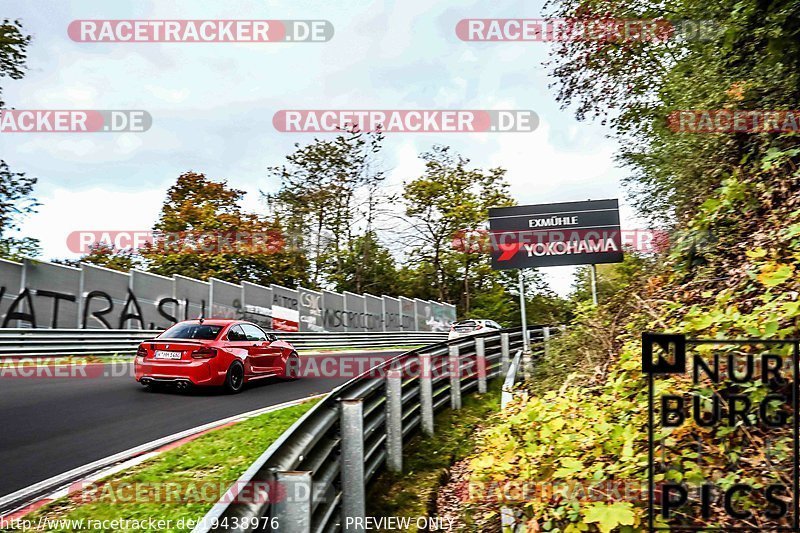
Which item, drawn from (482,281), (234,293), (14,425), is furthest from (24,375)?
(482,281)

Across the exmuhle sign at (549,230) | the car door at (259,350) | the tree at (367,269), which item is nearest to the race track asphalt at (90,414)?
the car door at (259,350)

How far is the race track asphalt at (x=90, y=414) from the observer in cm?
711

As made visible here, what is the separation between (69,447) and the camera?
763 centimetres

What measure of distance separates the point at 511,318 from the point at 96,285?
35973mm

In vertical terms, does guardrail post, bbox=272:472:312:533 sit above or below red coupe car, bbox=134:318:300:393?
below

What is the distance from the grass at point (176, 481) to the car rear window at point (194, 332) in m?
3.47

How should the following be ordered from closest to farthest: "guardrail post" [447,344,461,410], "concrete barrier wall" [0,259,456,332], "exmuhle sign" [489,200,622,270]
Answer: "guardrail post" [447,344,461,410]
"exmuhle sign" [489,200,622,270]
"concrete barrier wall" [0,259,456,332]

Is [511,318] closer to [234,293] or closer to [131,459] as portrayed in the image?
[234,293]

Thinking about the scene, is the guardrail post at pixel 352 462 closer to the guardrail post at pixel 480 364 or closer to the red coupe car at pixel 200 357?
the red coupe car at pixel 200 357

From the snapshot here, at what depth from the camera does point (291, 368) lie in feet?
48.8

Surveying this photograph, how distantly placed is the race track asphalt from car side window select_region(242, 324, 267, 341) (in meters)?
0.95

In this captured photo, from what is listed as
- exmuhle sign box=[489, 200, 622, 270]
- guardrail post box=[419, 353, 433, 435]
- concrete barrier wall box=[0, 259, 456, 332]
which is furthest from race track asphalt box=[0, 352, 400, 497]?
concrete barrier wall box=[0, 259, 456, 332]

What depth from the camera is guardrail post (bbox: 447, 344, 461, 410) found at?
38.1 ft

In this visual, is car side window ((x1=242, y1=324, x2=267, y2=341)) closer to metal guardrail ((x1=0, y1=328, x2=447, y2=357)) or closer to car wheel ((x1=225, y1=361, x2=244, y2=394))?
car wheel ((x1=225, y1=361, x2=244, y2=394))
